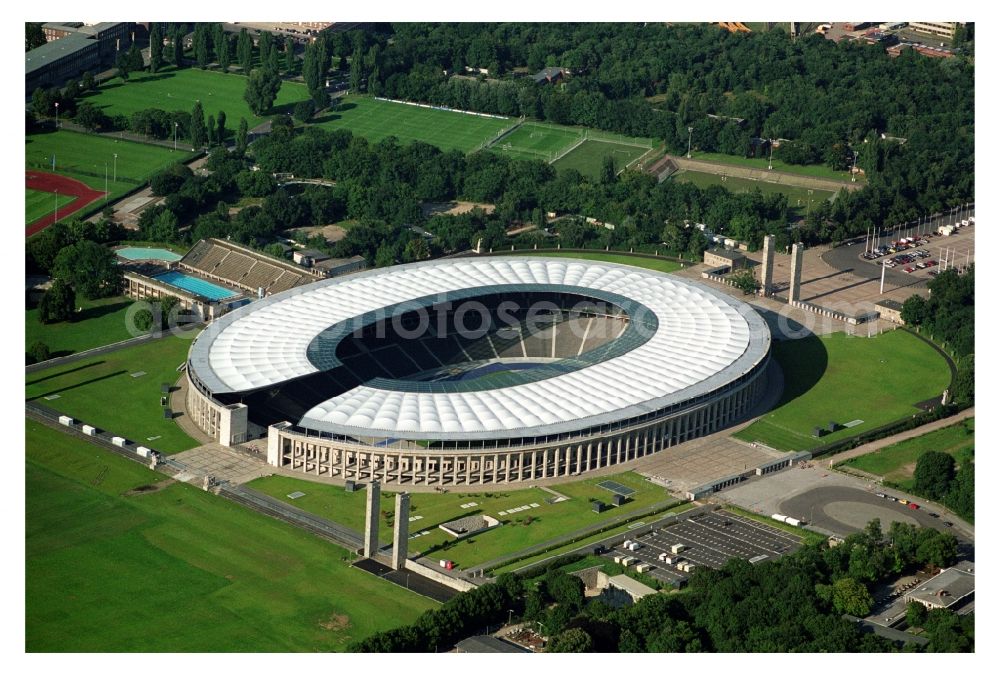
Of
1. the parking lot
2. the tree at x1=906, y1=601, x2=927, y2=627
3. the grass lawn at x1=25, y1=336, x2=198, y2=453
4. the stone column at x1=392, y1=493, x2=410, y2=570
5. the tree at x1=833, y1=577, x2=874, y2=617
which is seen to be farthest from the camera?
the grass lawn at x1=25, y1=336, x2=198, y2=453

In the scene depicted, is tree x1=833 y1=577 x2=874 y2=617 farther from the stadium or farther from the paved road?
the stadium

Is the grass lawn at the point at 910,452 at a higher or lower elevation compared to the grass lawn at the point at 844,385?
lower

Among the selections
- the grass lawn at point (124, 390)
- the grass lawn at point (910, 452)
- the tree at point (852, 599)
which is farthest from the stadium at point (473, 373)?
the tree at point (852, 599)

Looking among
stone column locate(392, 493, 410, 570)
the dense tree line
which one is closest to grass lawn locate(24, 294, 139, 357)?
stone column locate(392, 493, 410, 570)

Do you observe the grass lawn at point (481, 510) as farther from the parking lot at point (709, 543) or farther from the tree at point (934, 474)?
the tree at point (934, 474)
